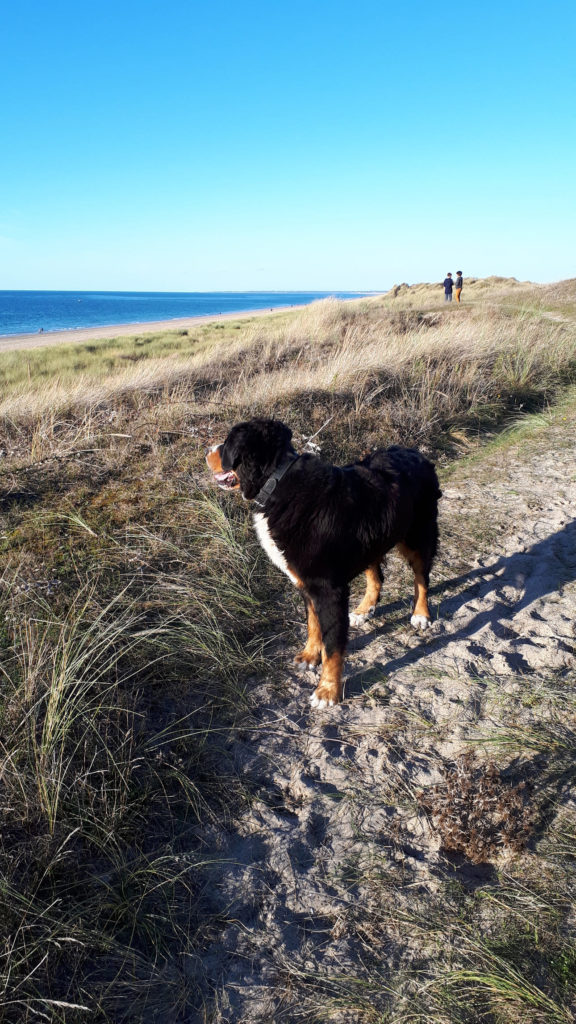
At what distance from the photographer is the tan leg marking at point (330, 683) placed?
2.99 metres

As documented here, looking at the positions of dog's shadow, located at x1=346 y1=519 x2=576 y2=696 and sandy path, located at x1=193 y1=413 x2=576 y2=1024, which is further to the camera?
dog's shadow, located at x1=346 y1=519 x2=576 y2=696

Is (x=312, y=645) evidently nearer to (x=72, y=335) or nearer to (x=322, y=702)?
(x=322, y=702)

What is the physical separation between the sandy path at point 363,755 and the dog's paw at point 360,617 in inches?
3.2

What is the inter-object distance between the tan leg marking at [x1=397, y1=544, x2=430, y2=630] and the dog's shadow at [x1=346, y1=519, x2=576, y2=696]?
5.1 inches

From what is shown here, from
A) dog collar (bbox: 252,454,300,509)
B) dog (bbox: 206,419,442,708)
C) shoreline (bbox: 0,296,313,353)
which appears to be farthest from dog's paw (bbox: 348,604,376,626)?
shoreline (bbox: 0,296,313,353)

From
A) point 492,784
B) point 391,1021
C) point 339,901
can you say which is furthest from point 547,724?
point 391,1021

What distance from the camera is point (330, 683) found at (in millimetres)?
3002

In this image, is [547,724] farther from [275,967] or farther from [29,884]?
[29,884]

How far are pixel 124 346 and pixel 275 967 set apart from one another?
24644 millimetres

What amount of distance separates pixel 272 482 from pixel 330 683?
120 cm

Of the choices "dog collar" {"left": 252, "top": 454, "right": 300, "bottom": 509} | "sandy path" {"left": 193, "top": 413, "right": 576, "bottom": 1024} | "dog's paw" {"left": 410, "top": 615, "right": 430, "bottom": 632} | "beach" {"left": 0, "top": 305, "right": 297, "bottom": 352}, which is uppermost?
"beach" {"left": 0, "top": 305, "right": 297, "bottom": 352}

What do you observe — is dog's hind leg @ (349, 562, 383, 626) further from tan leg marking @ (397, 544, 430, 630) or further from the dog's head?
the dog's head

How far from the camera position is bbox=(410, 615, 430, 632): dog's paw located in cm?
368

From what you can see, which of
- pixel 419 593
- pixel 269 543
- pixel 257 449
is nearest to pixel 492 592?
pixel 419 593
